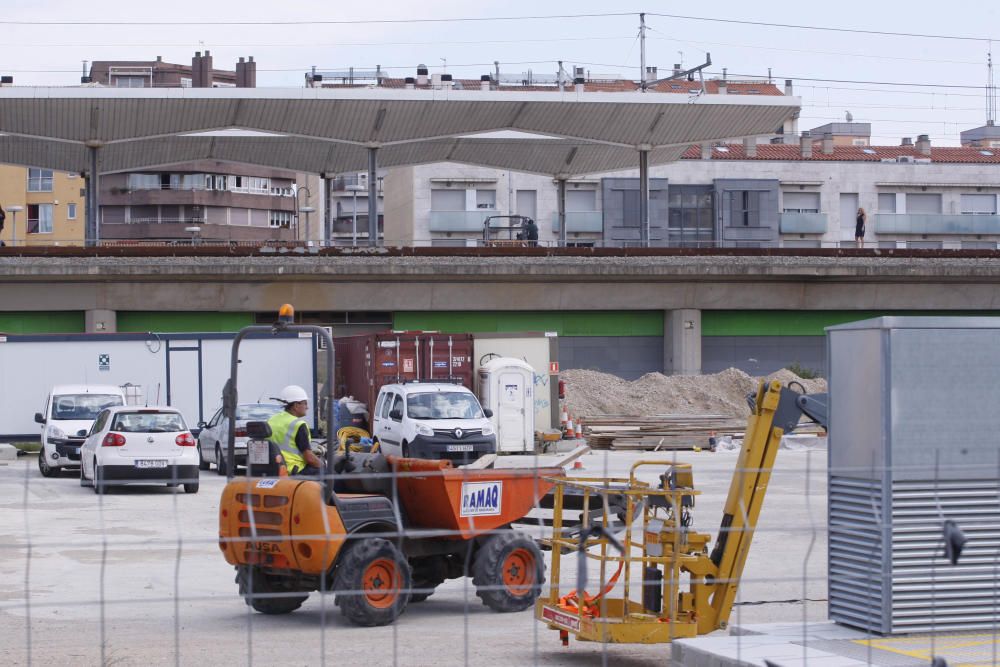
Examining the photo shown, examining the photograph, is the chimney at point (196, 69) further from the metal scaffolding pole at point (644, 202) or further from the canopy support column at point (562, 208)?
the metal scaffolding pole at point (644, 202)

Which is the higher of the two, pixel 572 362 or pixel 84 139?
pixel 84 139

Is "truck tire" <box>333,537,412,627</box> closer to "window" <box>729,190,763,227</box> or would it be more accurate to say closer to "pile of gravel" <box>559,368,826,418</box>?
"pile of gravel" <box>559,368,826,418</box>

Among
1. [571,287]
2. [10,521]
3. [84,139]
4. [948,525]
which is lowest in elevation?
[10,521]

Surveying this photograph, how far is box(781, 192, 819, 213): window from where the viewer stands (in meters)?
87.5

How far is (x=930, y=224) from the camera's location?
89312 millimetres

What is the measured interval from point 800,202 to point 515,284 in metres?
42.9

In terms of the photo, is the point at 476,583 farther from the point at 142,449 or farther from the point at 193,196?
the point at 193,196

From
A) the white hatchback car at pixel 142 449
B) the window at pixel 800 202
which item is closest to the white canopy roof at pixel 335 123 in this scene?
the white hatchback car at pixel 142 449

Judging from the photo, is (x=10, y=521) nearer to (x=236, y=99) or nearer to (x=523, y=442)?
(x=523, y=442)

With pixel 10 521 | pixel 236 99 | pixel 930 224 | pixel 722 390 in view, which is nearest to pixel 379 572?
pixel 10 521

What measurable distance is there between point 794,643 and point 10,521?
13811mm

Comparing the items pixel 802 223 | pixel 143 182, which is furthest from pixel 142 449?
pixel 143 182

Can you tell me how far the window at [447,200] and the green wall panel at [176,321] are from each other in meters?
36.7

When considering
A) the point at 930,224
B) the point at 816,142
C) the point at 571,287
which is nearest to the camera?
the point at 571,287
